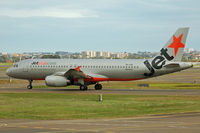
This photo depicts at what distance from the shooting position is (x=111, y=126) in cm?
2122

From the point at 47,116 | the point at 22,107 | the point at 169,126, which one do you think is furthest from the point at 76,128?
the point at 22,107

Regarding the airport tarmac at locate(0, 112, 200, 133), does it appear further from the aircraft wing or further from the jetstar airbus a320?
the aircraft wing

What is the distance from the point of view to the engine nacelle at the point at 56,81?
5050 cm

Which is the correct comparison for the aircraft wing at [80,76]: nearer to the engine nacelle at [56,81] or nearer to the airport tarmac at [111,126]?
the engine nacelle at [56,81]

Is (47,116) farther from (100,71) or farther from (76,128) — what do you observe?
(100,71)

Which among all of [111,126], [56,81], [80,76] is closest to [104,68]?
[80,76]

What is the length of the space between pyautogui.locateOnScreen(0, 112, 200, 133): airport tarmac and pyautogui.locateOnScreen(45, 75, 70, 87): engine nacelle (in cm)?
2627

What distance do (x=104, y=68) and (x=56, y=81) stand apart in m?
7.35

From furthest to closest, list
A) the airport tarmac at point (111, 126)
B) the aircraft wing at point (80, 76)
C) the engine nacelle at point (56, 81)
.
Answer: the aircraft wing at point (80, 76)
the engine nacelle at point (56, 81)
the airport tarmac at point (111, 126)

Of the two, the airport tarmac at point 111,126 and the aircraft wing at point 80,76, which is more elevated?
the aircraft wing at point 80,76

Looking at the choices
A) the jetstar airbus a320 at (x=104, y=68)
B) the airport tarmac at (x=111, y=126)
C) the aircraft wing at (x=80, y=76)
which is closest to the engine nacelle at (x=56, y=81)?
the jetstar airbus a320 at (x=104, y=68)

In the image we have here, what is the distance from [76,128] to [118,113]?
26.9 ft

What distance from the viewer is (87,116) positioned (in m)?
26.9

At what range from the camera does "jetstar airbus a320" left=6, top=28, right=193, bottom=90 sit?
51281 millimetres
